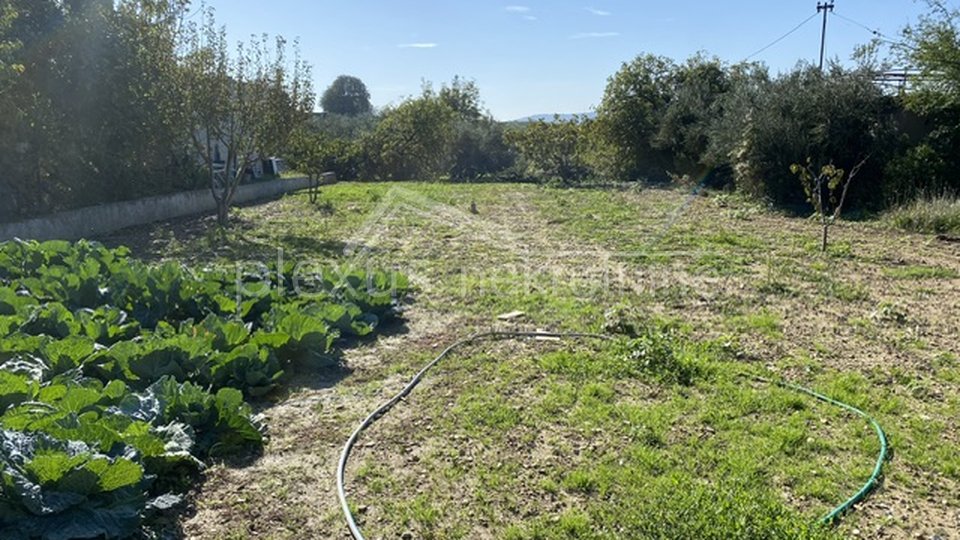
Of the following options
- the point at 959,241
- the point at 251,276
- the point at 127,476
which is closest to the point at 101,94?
the point at 251,276

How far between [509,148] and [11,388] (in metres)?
23.6

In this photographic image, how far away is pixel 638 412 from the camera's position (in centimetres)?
346

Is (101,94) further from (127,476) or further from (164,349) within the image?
(127,476)

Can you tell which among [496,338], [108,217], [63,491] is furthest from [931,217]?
[108,217]

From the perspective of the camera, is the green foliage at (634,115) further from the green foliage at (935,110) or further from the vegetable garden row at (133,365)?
the vegetable garden row at (133,365)

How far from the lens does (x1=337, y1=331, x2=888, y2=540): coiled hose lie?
255cm

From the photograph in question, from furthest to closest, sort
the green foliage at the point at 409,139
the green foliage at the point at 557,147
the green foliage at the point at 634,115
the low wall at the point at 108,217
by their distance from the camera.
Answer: the green foliage at the point at 409,139
the green foliage at the point at 557,147
the green foliage at the point at 634,115
the low wall at the point at 108,217

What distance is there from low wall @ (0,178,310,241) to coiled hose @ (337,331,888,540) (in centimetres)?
753

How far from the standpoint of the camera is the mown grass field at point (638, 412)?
2.55 metres

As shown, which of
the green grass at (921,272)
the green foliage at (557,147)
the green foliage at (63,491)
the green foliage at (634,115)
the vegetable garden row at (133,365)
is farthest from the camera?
the green foliage at (557,147)

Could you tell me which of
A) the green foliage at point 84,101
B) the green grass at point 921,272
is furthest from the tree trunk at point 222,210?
the green grass at point 921,272

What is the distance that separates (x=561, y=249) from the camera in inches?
346

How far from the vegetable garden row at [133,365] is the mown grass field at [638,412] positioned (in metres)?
0.24

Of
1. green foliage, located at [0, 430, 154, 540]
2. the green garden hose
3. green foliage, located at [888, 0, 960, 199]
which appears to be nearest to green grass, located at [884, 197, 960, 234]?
green foliage, located at [888, 0, 960, 199]
